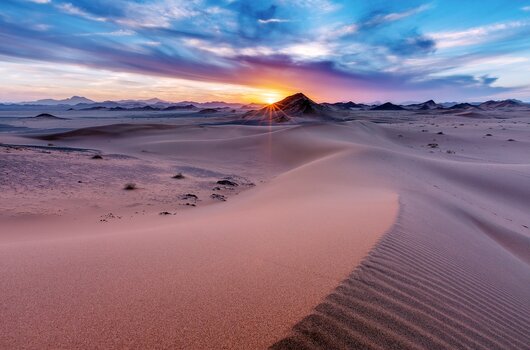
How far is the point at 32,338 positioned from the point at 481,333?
10.8ft

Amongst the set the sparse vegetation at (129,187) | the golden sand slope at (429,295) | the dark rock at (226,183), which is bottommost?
the dark rock at (226,183)

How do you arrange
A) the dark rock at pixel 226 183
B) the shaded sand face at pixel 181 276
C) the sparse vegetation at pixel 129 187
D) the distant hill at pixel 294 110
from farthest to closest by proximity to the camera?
1. the distant hill at pixel 294 110
2. the dark rock at pixel 226 183
3. the sparse vegetation at pixel 129 187
4. the shaded sand face at pixel 181 276

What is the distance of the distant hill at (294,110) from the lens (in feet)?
194

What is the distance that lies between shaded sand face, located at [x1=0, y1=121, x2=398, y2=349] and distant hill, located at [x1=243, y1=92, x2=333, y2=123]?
5097 cm

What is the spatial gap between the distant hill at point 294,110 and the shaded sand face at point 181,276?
51.0 m

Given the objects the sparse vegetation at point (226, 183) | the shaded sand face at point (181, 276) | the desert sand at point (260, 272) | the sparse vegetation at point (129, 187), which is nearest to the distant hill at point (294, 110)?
the sparse vegetation at point (226, 183)

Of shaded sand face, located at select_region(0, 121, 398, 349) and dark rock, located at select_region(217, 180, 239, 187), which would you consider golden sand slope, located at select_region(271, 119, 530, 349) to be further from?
dark rock, located at select_region(217, 180, 239, 187)

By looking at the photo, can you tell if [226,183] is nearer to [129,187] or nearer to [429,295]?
[129,187]

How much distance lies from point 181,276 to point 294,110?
199 feet

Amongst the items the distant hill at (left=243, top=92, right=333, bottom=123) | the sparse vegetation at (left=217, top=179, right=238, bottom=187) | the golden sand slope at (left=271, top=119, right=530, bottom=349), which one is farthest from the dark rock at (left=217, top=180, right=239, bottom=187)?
the distant hill at (left=243, top=92, right=333, bottom=123)

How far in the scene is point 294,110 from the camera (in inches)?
2441

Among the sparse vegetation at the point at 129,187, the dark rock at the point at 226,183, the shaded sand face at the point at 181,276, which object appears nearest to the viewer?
the shaded sand face at the point at 181,276

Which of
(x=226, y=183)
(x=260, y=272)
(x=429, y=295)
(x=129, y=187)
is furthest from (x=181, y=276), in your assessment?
(x=226, y=183)

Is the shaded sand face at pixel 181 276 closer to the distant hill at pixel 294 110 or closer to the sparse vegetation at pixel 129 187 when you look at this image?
the sparse vegetation at pixel 129 187
